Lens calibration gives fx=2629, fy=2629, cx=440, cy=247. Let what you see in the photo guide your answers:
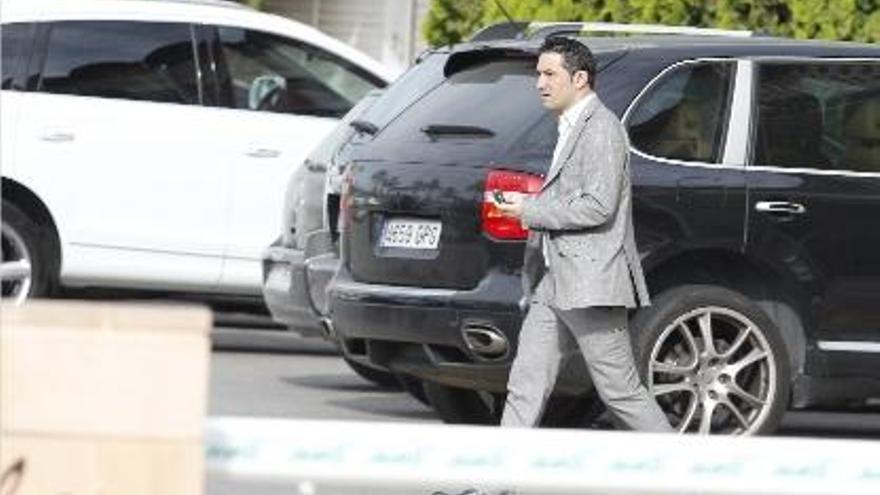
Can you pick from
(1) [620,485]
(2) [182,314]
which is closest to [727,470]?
(1) [620,485]

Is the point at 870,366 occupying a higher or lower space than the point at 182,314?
lower

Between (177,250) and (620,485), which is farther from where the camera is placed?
(177,250)

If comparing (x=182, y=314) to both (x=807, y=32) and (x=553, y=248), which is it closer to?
(x=553, y=248)

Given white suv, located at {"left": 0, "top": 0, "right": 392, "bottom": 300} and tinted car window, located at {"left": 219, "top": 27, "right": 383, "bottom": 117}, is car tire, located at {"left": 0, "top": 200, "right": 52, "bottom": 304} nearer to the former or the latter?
white suv, located at {"left": 0, "top": 0, "right": 392, "bottom": 300}

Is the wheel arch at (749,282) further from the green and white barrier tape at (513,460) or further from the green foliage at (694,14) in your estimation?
the green and white barrier tape at (513,460)

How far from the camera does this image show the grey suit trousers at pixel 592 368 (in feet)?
29.1

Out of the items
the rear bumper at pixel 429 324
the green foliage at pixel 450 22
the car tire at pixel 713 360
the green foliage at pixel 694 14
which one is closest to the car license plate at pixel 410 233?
the rear bumper at pixel 429 324

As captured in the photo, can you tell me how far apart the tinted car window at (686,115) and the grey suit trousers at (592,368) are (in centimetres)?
161

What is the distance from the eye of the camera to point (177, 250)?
1434 centimetres

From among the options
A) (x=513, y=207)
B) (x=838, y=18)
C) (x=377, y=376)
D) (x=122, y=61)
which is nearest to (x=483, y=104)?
(x=513, y=207)

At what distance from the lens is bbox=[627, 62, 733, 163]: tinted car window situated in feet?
34.2

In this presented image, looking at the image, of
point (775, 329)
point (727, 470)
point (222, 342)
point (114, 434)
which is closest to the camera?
point (114, 434)

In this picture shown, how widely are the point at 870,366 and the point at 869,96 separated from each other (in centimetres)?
114

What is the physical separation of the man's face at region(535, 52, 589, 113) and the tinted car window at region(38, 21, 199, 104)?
18.6 ft
